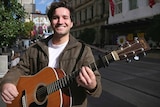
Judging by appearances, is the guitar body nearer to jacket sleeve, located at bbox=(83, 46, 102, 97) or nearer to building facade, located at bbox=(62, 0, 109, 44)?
jacket sleeve, located at bbox=(83, 46, 102, 97)

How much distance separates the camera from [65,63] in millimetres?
2541

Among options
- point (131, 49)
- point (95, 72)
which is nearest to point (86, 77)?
point (95, 72)

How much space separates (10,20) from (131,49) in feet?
24.4

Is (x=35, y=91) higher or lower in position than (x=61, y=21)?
lower

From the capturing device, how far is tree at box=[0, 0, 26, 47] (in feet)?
29.2

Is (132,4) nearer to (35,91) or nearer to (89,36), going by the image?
(89,36)

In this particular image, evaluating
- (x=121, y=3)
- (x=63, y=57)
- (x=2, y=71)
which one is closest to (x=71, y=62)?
(x=63, y=57)

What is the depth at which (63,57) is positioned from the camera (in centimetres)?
257

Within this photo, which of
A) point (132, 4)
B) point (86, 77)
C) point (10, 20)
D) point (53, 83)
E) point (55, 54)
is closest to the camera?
point (86, 77)

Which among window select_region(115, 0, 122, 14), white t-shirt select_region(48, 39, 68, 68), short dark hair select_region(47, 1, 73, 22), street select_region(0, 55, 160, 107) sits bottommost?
street select_region(0, 55, 160, 107)

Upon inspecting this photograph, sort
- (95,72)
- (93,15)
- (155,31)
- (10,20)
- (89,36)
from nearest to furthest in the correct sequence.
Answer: (95,72), (10,20), (155,31), (89,36), (93,15)

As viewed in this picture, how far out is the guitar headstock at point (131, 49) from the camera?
7.14ft

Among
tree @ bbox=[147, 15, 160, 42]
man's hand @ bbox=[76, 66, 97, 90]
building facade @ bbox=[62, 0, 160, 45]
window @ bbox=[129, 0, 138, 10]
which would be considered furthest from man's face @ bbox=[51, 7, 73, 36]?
window @ bbox=[129, 0, 138, 10]

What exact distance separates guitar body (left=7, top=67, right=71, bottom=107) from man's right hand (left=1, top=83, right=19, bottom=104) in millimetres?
110
